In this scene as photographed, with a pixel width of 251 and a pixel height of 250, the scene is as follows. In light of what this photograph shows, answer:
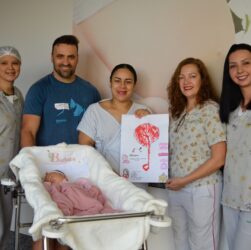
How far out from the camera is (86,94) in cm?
254

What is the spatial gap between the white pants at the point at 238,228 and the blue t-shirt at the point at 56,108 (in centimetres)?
115

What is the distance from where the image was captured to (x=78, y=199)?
1638 mm

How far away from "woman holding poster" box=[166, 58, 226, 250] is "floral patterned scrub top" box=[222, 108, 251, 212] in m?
0.06

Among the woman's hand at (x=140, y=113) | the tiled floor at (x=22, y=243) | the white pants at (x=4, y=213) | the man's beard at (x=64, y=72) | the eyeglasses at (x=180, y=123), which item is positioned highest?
the man's beard at (x=64, y=72)

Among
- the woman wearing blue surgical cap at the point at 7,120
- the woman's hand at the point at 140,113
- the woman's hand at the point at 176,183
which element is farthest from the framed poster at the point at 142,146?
the woman wearing blue surgical cap at the point at 7,120

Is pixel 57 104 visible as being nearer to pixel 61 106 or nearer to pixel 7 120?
pixel 61 106

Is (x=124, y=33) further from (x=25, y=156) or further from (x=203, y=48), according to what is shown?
(x=25, y=156)

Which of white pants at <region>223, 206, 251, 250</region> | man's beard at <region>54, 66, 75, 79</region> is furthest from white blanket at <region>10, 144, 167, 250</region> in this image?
man's beard at <region>54, 66, 75, 79</region>

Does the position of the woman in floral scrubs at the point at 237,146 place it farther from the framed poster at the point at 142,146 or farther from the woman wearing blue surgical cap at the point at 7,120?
the woman wearing blue surgical cap at the point at 7,120

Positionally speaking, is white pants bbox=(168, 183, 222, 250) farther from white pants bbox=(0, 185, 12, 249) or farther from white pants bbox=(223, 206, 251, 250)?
white pants bbox=(0, 185, 12, 249)

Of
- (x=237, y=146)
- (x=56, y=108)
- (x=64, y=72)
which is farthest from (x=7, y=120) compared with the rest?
(x=237, y=146)

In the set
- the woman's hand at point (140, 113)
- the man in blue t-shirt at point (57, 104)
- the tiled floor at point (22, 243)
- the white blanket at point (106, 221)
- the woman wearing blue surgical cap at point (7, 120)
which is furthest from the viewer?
the tiled floor at point (22, 243)

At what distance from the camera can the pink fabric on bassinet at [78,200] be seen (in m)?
1.58

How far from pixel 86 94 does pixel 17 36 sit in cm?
131
